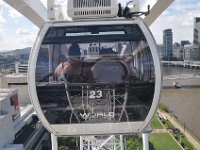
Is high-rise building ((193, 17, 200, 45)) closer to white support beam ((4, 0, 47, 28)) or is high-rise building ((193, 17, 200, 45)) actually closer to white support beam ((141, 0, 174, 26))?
white support beam ((141, 0, 174, 26))

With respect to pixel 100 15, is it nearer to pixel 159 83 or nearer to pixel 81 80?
pixel 81 80

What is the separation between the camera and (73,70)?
1.91m

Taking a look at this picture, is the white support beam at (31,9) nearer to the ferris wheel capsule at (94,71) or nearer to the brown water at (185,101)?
the ferris wheel capsule at (94,71)

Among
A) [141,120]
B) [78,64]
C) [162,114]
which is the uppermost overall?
[78,64]

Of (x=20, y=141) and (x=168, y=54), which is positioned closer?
(x=20, y=141)

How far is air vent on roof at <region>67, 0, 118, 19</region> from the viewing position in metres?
1.89

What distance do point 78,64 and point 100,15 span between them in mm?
329

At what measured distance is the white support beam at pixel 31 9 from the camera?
3342 mm

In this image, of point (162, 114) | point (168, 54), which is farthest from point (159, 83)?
point (168, 54)

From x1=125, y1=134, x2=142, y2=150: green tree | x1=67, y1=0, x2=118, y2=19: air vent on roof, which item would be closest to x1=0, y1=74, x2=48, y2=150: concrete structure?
x1=125, y1=134, x2=142, y2=150: green tree

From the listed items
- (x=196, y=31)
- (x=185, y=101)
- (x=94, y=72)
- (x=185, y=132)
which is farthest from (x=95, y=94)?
(x=196, y=31)

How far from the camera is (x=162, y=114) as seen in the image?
16938 mm

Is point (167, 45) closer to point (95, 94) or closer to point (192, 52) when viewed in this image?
point (192, 52)

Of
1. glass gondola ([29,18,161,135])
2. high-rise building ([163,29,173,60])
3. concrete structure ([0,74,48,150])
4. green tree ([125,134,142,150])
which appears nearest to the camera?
glass gondola ([29,18,161,135])
